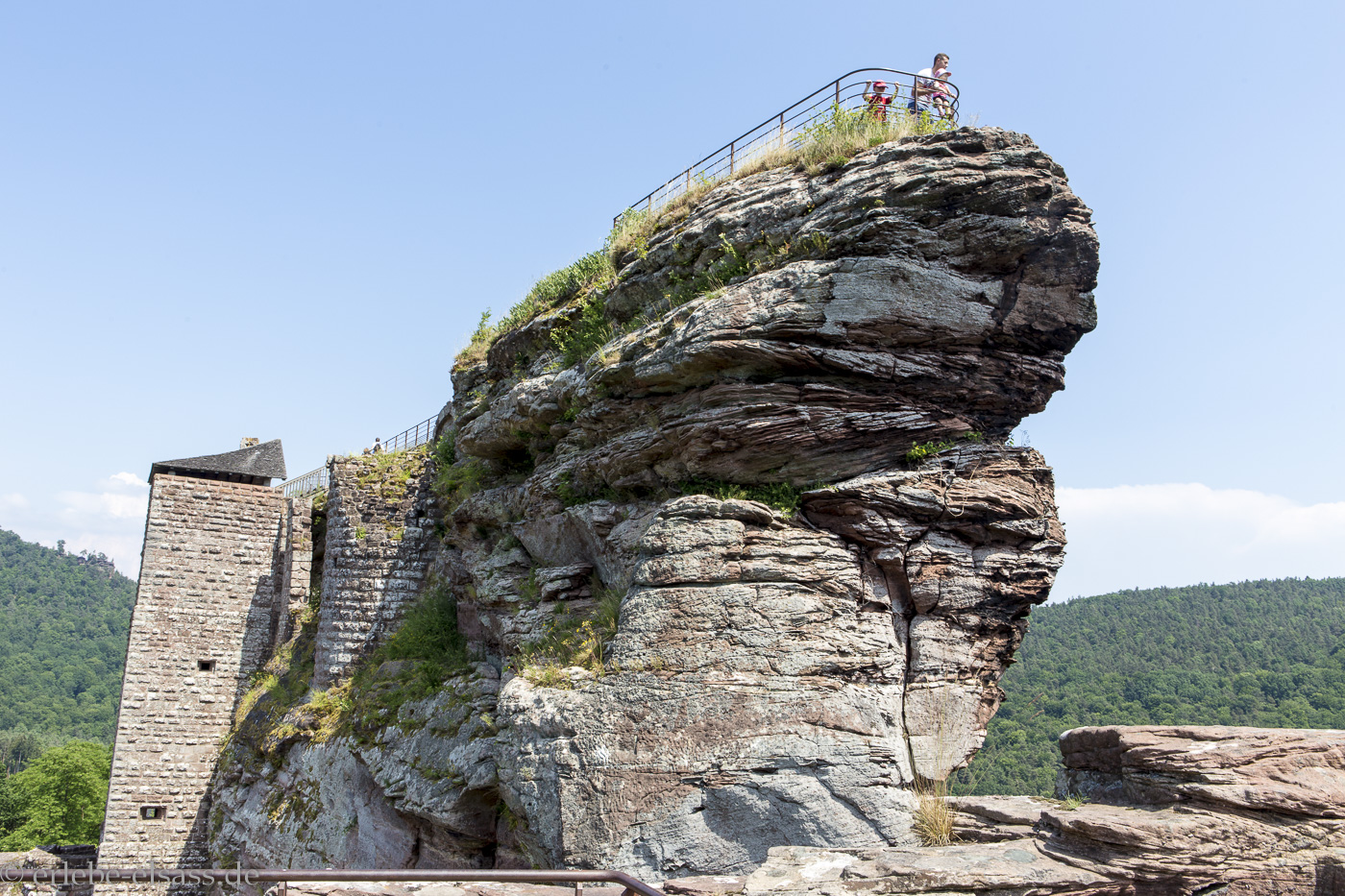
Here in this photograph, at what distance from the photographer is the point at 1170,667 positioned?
67.0 metres

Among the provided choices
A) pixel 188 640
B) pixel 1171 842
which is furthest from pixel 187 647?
pixel 1171 842

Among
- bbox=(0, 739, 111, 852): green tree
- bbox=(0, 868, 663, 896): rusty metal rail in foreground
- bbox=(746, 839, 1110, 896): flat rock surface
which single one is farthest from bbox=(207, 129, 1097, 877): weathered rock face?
bbox=(0, 739, 111, 852): green tree

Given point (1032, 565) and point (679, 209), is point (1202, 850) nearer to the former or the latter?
point (1032, 565)

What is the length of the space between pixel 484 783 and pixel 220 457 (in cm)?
1718

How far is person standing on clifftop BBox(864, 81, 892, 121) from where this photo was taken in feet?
42.4

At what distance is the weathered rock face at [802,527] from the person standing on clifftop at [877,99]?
3.77 ft

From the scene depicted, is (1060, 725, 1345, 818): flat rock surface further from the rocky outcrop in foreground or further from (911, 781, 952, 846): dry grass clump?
(911, 781, 952, 846): dry grass clump

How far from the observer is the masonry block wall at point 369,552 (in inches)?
755

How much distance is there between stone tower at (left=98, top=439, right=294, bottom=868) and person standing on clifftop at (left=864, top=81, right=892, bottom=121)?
17833 millimetres

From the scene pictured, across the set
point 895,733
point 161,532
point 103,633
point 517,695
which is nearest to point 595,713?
point 517,695

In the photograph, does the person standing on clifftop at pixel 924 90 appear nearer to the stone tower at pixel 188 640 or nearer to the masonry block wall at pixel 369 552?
the masonry block wall at pixel 369 552

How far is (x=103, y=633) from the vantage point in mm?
144375

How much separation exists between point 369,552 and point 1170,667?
64912mm

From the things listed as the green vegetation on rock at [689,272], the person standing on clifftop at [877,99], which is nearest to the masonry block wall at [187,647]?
the green vegetation on rock at [689,272]
